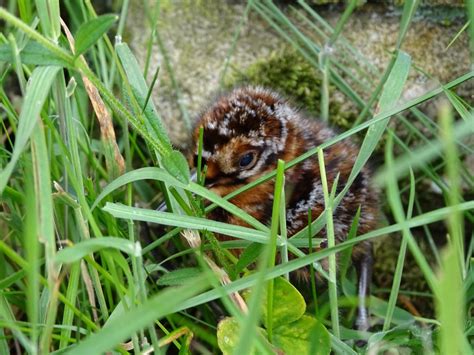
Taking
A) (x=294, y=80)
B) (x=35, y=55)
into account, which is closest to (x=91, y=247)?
(x=35, y=55)

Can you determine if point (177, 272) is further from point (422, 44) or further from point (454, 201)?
point (422, 44)

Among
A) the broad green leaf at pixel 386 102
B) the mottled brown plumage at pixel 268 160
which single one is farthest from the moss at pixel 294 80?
the broad green leaf at pixel 386 102

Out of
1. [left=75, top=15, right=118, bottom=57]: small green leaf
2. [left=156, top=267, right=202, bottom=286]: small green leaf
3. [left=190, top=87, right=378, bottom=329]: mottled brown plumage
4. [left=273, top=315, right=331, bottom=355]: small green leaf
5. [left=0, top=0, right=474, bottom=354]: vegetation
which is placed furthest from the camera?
[left=190, top=87, right=378, bottom=329]: mottled brown plumage

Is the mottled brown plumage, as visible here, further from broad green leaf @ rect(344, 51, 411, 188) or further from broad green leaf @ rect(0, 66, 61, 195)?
broad green leaf @ rect(0, 66, 61, 195)

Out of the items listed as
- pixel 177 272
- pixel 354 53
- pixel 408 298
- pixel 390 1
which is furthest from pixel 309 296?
pixel 390 1

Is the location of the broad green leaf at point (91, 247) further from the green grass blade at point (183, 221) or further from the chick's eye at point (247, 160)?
the chick's eye at point (247, 160)

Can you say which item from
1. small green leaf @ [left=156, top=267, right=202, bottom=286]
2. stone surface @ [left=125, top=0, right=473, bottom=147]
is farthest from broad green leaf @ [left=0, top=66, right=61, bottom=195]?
stone surface @ [left=125, top=0, right=473, bottom=147]
